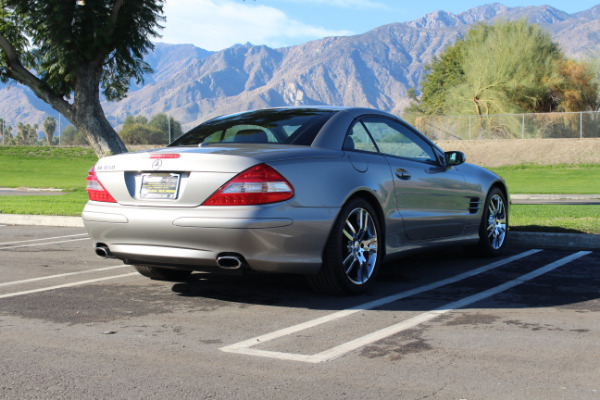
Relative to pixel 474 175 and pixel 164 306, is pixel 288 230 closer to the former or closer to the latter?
pixel 164 306

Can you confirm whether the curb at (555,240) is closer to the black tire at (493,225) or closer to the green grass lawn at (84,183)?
the green grass lawn at (84,183)

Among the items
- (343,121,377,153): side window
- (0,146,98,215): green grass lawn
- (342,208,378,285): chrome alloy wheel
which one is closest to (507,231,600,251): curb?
(343,121,377,153): side window

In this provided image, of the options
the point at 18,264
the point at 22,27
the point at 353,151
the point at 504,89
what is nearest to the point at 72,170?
the point at 22,27

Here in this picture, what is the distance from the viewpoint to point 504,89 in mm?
42719

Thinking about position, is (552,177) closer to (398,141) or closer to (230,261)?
(398,141)

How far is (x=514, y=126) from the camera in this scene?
39.6 meters

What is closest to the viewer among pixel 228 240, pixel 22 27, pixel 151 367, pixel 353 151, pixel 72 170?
pixel 151 367

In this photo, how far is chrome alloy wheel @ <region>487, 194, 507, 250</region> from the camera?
7781 mm

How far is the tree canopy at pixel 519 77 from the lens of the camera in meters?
42.2

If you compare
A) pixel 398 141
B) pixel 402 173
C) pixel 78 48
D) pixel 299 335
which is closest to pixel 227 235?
pixel 299 335

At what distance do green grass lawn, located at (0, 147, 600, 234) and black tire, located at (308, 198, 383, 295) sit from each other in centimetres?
406

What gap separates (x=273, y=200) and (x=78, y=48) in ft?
53.0

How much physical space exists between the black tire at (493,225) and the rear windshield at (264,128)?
2.57m

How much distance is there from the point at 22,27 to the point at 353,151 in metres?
17.2
